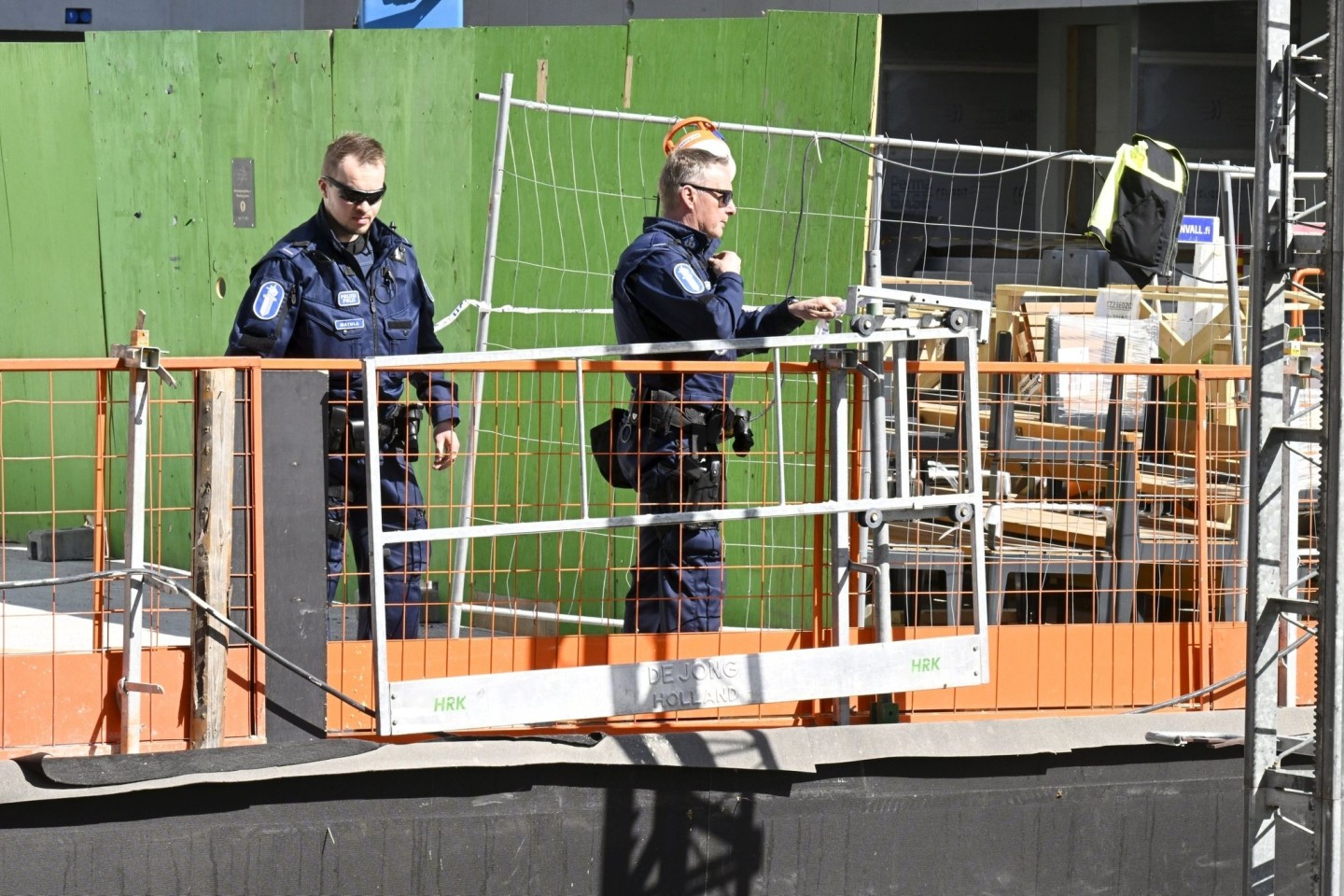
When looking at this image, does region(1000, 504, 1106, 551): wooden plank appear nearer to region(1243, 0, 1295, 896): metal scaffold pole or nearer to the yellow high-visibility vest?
the yellow high-visibility vest

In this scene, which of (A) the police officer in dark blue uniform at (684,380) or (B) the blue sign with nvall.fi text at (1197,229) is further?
(B) the blue sign with nvall.fi text at (1197,229)

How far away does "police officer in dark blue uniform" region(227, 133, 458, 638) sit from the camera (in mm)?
5113

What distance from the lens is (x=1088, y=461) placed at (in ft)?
22.7

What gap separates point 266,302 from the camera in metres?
5.23

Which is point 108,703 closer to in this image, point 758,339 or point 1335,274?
point 758,339

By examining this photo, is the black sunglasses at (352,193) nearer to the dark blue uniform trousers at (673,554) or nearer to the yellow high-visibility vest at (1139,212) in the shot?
the dark blue uniform trousers at (673,554)

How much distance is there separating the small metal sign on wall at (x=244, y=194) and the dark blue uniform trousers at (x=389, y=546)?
3.74 m

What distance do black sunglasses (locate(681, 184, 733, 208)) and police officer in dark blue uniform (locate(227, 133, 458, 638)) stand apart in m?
1.06

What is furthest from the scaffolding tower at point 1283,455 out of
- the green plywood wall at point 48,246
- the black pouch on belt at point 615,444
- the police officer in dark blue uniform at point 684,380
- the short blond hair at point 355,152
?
the green plywood wall at point 48,246

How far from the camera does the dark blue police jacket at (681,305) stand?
17.0 feet

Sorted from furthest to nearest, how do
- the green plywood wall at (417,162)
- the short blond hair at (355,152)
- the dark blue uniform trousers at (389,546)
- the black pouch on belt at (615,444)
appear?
the green plywood wall at (417,162)
the short blond hair at (355,152)
the black pouch on belt at (615,444)
the dark blue uniform trousers at (389,546)

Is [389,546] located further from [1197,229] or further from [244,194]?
[1197,229]

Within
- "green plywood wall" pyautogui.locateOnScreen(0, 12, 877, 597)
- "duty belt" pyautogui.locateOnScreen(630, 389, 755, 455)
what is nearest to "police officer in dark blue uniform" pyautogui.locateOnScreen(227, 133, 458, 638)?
"duty belt" pyautogui.locateOnScreen(630, 389, 755, 455)

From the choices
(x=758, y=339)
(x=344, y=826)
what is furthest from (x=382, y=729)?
(x=758, y=339)
